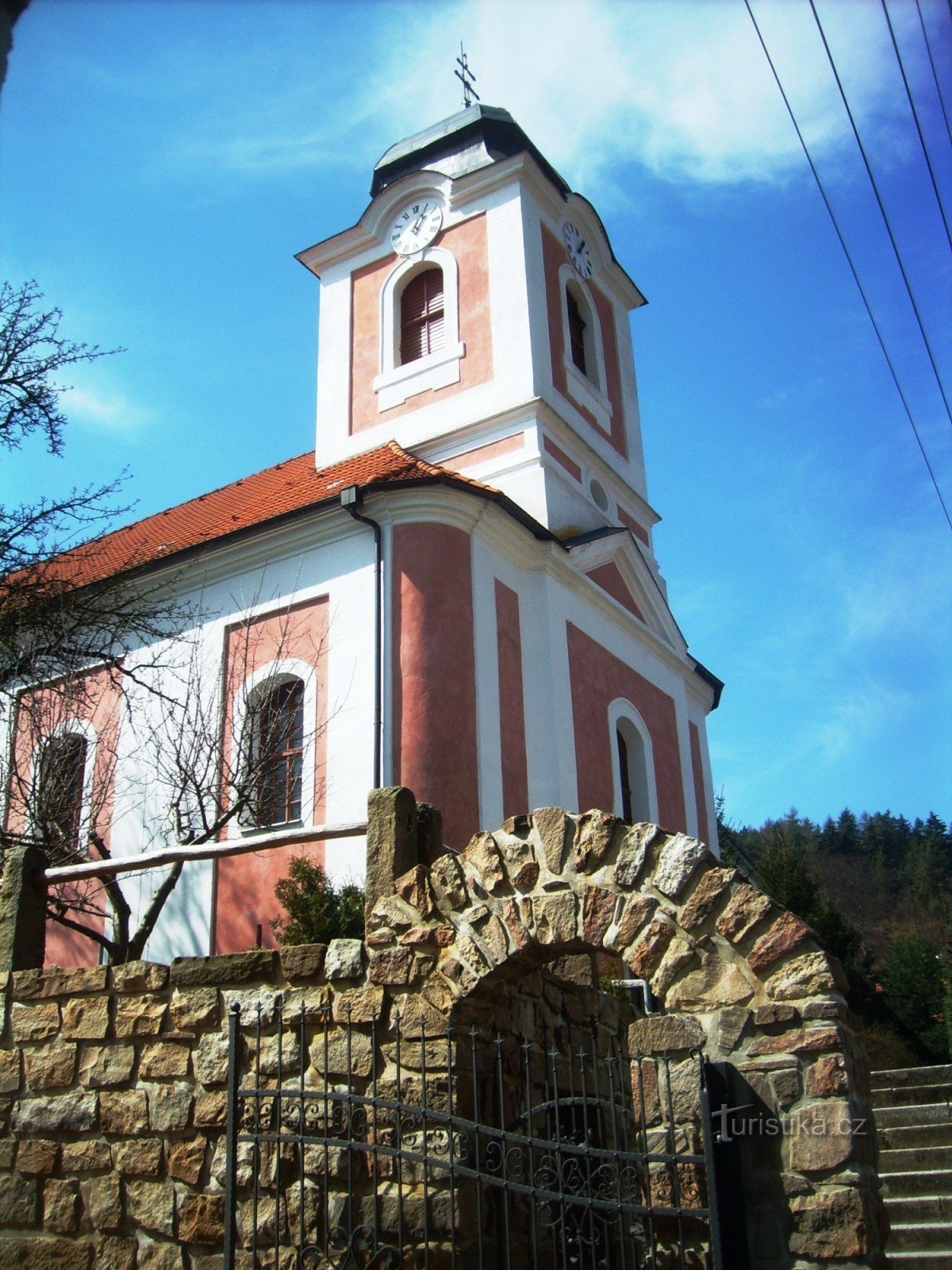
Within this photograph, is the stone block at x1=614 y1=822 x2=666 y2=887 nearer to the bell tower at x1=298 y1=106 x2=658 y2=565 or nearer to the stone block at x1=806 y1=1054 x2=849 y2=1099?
the stone block at x1=806 y1=1054 x2=849 y2=1099

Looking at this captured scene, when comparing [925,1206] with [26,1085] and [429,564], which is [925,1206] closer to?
[26,1085]

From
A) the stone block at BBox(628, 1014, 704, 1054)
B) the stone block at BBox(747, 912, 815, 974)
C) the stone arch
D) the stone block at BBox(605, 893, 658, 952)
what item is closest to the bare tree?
the stone arch

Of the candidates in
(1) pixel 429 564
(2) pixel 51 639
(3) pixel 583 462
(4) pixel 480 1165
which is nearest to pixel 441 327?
(3) pixel 583 462

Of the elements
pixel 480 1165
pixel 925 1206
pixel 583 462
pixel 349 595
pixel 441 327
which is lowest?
pixel 925 1206

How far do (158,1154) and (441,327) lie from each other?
46.1ft

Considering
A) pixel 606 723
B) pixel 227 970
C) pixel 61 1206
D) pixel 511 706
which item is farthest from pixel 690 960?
pixel 606 723

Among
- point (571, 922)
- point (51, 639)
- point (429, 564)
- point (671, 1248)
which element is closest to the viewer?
point (671, 1248)

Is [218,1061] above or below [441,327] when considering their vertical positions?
below

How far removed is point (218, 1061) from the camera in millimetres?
6055

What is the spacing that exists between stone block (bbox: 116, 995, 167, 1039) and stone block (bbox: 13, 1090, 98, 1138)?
38 centimetres

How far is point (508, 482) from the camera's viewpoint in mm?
16250

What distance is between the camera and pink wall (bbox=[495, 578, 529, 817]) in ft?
43.7

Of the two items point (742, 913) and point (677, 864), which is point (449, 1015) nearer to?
point (677, 864)

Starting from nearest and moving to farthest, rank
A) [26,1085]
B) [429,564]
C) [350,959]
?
[350,959] < [26,1085] < [429,564]
